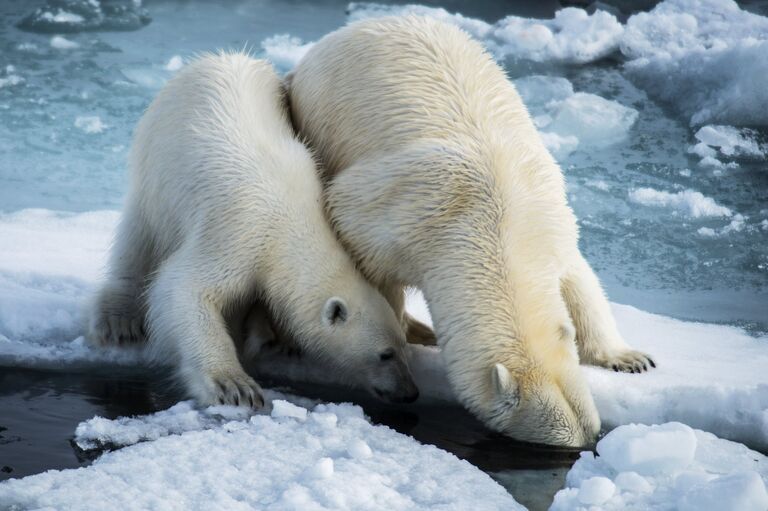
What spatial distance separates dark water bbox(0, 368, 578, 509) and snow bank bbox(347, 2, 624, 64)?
20.4 ft

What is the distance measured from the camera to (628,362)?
181 inches

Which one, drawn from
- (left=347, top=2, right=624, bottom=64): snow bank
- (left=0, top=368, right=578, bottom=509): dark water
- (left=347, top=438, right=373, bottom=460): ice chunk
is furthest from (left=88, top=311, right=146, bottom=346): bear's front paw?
(left=347, top=2, right=624, bottom=64): snow bank

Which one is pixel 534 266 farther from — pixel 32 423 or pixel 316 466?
pixel 32 423

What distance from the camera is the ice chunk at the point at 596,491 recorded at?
3311 millimetres

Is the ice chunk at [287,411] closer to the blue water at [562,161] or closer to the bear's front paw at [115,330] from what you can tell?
the bear's front paw at [115,330]

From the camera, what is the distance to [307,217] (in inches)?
175

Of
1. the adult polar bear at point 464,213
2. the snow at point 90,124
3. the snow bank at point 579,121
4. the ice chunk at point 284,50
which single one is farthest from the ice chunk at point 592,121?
the adult polar bear at point 464,213

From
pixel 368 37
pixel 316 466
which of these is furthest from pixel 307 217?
pixel 316 466

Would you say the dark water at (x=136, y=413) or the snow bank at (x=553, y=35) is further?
the snow bank at (x=553, y=35)

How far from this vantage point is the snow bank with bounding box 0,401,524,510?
3.25 metres

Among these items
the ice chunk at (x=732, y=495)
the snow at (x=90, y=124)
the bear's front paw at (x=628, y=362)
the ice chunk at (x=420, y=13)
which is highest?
the ice chunk at (x=732, y=495)

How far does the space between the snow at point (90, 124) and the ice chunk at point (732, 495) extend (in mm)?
6168

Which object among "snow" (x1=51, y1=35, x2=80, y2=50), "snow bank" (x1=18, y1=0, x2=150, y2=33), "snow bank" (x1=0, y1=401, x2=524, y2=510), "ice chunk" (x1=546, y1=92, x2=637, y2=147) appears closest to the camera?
"snow bank" (x1=0, y1=401, x2=524, y2=510)

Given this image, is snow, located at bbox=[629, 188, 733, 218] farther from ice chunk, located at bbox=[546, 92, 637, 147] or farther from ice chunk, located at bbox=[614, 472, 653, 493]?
ice chunk, located at bbox=[614, 472, 653, 493]
